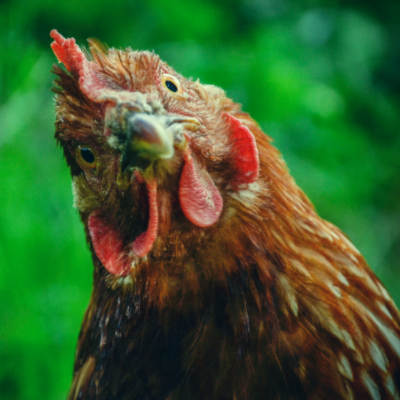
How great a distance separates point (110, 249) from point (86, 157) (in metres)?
0.25

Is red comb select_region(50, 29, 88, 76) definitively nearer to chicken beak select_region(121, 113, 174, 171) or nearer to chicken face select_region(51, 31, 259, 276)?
chicken face select_region(51, 31, 259, 276)

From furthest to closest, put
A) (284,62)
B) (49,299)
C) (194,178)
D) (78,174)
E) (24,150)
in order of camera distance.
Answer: (284,62) → (24,150) → (49,299) → (78,174) → (194,178)

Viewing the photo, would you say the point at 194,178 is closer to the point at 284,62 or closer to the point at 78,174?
the point at 78,174

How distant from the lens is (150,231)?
107 centimetres

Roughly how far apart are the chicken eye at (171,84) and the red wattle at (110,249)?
15.7 inches

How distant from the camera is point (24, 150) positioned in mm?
2924

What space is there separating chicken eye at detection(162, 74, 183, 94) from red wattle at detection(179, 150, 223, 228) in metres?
0.22

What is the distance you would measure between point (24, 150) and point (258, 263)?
2227mm

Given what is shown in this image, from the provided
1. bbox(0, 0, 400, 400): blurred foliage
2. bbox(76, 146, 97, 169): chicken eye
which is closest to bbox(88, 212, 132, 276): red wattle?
bbox(76, 146, 97, 169): chicken eye

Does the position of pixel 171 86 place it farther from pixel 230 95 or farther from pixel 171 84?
pixel 230 95

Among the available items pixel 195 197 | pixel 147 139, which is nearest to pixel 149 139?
pixel 147 139

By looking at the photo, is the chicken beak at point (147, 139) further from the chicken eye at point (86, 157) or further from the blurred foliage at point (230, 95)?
the blurred foliage at point (230, 95)

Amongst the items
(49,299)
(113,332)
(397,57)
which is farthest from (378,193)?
(113,332)

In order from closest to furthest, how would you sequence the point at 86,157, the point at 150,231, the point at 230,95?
1. the point at 150,231
2. the point at 86,157
3. the point at 230,95
